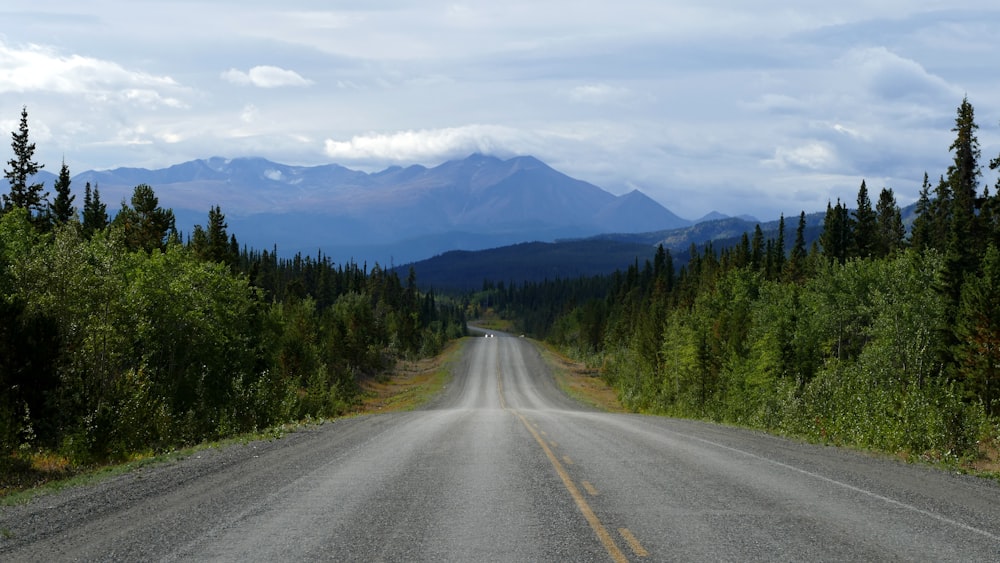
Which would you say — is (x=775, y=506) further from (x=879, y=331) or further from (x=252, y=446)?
(x=879, y=331)

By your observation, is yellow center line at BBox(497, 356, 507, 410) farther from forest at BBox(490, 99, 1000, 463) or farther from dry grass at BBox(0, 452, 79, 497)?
dry grass at BBox(0, 452, 79, 497)

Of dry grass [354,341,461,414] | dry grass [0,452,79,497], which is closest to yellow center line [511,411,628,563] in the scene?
dry grass [0,452,79,497]

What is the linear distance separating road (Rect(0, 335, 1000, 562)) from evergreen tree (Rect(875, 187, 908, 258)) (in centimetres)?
8352

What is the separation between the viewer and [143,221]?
58406 millimetres

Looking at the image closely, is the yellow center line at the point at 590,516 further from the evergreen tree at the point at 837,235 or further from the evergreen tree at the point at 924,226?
the evergreen tree at the point at 837,235

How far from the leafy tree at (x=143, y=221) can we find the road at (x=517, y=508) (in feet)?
145

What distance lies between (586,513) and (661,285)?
121231 mm

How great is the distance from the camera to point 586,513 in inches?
386

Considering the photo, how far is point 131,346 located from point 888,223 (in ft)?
323

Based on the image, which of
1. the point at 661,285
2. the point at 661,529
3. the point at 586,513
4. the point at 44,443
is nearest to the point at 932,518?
the point at 661,529

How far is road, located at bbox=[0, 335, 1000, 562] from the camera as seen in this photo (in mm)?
8039

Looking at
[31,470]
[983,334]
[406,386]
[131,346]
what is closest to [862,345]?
[983,334]

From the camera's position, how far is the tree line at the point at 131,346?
2062 centimetres

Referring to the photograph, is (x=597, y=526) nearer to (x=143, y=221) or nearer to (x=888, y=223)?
(x=143, y=221)
